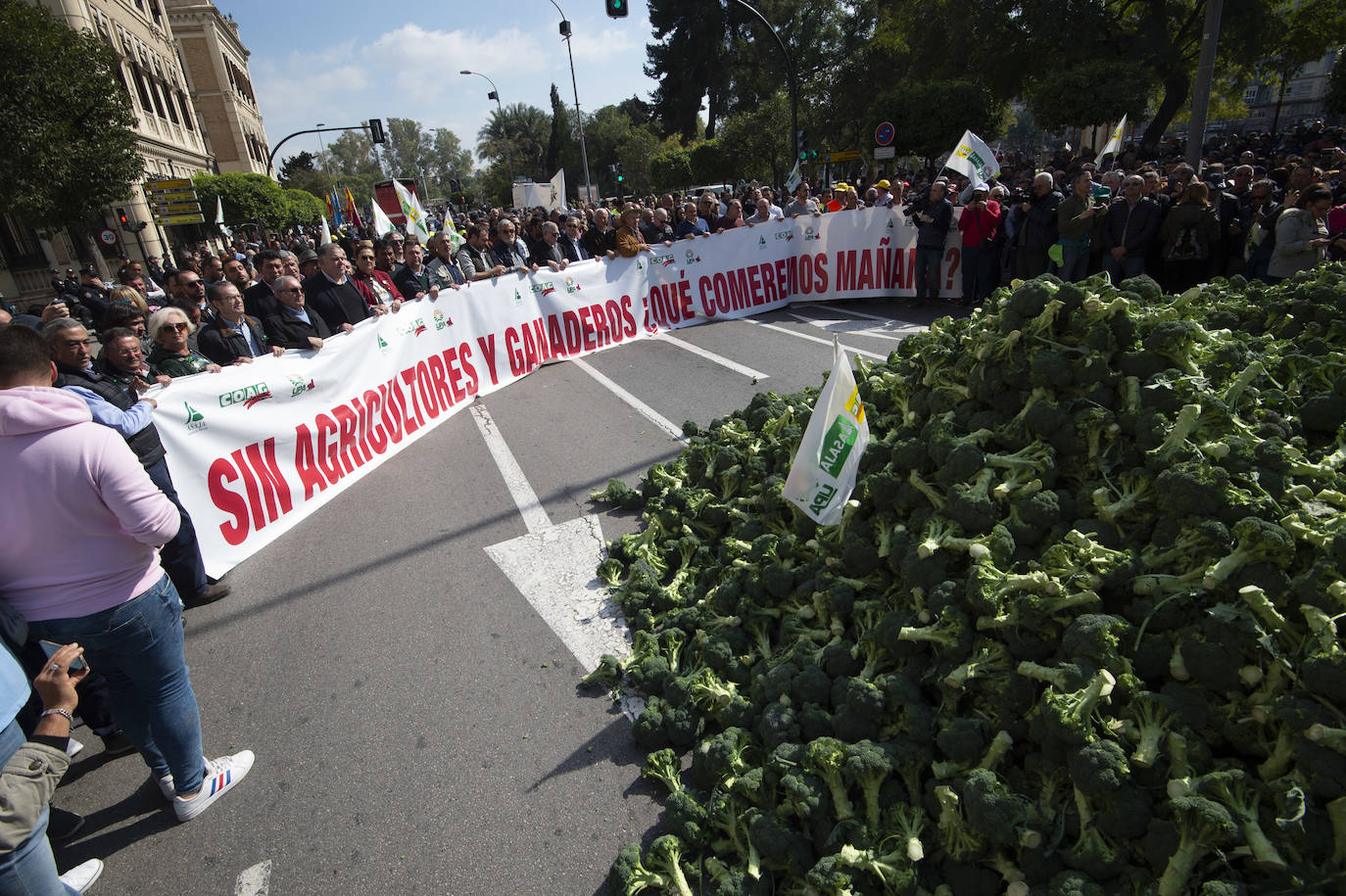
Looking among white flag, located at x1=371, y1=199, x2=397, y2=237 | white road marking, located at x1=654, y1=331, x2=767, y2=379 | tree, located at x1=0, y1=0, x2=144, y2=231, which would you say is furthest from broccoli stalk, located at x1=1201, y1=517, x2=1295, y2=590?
tree, located at x1=0, y1=0, x2=144, y2=231

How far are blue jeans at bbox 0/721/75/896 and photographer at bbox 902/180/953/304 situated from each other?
1215 cm

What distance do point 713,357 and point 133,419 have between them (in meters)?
7.08

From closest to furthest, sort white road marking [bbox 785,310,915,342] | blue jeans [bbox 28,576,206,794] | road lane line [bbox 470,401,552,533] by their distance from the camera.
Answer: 1. blue jeans [bbox 28,576,206,794]
2. road lane line [bbox 470,401,552,533]
3. white road marking [bbox 785,310,915,342]

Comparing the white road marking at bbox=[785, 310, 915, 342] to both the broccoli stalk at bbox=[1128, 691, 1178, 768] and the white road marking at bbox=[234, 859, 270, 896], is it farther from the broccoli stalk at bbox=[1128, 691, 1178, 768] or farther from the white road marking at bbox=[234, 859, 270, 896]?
the white road marking at bbox=[234, 859, 270, 896]

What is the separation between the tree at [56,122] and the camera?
61.0 ft

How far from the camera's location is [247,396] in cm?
568

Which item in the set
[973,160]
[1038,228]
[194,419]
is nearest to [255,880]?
[194,419]

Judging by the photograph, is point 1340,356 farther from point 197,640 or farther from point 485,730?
point 197,640

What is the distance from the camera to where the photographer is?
11211 mm

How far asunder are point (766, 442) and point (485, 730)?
2.80 m

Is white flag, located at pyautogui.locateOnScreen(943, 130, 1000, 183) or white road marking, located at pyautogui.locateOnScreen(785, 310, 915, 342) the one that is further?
white flag, located at pyautogui.locateOnScreen(943, 130, 1000, 183)

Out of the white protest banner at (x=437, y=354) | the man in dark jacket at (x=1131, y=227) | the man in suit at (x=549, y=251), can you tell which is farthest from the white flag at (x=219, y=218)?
the man in dark jacket at (x=1131, y=227)

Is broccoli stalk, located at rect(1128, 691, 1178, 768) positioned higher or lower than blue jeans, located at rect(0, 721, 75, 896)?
lower

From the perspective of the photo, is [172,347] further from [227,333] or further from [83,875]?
[83,875]
